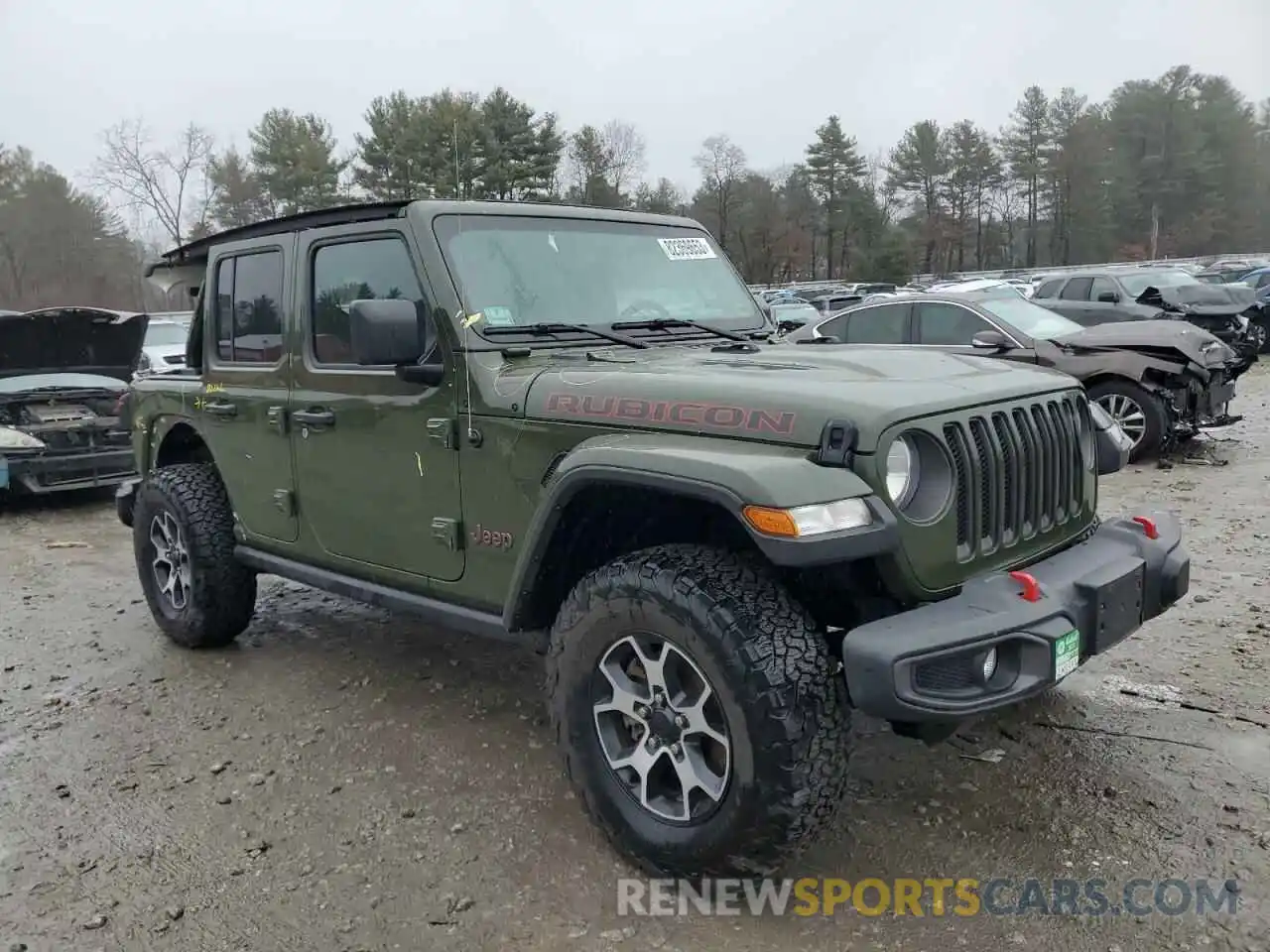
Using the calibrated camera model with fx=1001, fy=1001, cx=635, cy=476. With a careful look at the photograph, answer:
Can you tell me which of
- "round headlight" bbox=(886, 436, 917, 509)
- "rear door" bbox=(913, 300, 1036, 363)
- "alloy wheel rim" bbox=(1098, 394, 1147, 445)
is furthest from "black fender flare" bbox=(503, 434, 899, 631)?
"alloy wheel rim" bbox=(1098, 394, 1147, 445)

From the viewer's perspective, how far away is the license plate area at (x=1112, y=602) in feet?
9.07

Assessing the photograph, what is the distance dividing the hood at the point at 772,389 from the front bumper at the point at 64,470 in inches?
264

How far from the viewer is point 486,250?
11.9 feet

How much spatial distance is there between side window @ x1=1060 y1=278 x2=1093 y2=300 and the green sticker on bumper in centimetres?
1425

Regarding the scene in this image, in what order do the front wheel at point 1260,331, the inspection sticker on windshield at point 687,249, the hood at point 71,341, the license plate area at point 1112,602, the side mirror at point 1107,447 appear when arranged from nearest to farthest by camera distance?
1. the license plate area at point 1112,602
2. the side mirror at point 1107,447
3. the inspection sticker on windshield at point 687,249
4. the hood at point 71,341
5. the front wheel at point 1260,331

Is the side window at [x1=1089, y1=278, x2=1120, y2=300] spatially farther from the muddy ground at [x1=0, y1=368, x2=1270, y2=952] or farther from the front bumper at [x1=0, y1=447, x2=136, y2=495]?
the front bumper at [x1=0, y1=447, x2=136, y2=495]

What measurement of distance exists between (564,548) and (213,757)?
1.80m

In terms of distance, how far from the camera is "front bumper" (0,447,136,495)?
8562 millimetres

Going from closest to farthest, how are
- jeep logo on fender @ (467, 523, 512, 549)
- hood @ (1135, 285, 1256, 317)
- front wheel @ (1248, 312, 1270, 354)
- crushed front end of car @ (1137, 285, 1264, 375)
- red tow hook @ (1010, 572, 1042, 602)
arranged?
red tow hook @ (1010, 572, 1042, 602) < jeep logo on fender @ (467, 523, 512, 549) < crushed front end of car @ (1137, 285, 1264, 375) < front wheel @ (1248, 312, 1270, 354) < hood @ (1135, 285, 1256, 317)

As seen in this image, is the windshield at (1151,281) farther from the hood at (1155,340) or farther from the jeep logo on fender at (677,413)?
the jeep logo on fender at (677,413)

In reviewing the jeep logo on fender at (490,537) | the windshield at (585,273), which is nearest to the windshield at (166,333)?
the windshield at (585,273)

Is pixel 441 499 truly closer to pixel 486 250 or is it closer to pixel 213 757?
pixel 486 250

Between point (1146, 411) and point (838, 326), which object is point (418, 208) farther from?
point (1146, 411)

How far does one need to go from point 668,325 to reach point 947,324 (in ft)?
21.5
